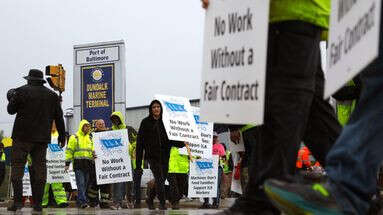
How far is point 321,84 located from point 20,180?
7.30m

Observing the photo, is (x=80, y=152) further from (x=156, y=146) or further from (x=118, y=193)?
(x=156, y=146)

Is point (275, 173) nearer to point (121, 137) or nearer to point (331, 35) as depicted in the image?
point (331, 35)

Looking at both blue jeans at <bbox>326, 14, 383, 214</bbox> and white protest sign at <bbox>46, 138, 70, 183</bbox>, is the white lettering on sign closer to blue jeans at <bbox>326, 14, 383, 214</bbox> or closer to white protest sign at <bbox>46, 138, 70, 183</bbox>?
white protest sign at <bbox>46, 138, 70, 183</bbox>

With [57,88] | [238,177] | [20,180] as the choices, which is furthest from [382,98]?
[57,88]

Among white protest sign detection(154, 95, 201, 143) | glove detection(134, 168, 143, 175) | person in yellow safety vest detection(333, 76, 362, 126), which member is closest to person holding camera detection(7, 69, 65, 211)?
glove detection(134, 168, 143, 175)

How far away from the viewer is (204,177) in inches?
719

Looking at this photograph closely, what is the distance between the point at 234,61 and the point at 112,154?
13.0 m

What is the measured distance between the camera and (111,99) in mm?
24281

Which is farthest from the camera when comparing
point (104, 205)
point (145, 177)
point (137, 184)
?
point (145, 177)

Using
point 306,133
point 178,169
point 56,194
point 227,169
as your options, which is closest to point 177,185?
point 178,169

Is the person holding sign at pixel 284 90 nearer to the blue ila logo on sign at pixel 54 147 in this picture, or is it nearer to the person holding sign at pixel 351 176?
the person holding sign at pixel 351 176

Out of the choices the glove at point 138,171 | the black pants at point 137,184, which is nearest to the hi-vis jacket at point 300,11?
the glove at point 138,171

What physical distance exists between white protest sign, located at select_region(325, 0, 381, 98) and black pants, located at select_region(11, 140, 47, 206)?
778 cm

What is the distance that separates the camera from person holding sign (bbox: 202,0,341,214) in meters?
3.80
